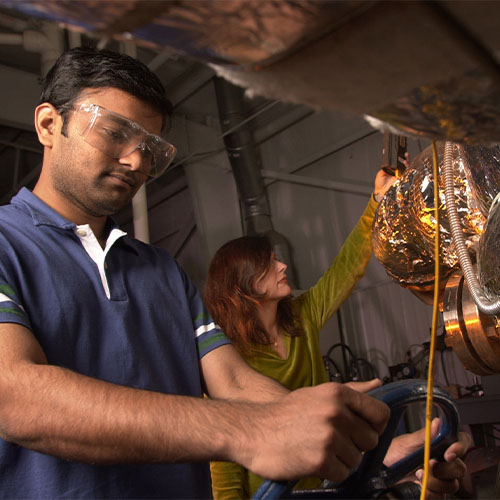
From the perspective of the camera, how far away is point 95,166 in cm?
111

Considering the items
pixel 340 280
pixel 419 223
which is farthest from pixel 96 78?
pixel 340 280

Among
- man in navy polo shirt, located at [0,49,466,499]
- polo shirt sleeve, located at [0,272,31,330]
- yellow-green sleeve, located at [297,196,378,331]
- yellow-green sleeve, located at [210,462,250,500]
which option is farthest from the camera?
yellow-green sleeve, located at [297,196,378,331]

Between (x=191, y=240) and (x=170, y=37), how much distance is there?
492 centimetres

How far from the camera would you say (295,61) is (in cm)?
31

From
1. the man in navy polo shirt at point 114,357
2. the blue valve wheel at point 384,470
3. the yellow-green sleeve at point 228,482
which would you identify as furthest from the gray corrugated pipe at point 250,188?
the blue valve wheel at point 384,470

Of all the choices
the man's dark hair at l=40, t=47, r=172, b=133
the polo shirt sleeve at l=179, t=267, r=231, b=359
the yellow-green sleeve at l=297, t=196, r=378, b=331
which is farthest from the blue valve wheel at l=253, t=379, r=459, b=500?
the yellow-green sleeve at l=297, t=196, r=378, b=331

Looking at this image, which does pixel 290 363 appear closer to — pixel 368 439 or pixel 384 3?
pixel 368 439

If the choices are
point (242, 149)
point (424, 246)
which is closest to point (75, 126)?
point (424, 246)

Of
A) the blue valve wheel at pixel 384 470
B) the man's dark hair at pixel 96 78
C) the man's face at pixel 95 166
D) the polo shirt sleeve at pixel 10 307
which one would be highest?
the man's dark hair at pixel 96 78

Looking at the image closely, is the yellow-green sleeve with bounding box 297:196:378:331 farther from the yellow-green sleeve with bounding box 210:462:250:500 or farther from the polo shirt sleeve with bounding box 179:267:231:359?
the polo shirt sleeve with bounding box 179:267:231:359

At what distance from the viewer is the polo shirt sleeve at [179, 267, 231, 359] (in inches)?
45.6

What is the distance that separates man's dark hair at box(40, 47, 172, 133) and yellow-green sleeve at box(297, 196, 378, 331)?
1.16m

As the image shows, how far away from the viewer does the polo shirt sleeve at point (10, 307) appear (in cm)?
82

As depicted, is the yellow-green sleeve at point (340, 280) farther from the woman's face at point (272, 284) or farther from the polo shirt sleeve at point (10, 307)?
the polo shirt sleeve at point (10, 307)
